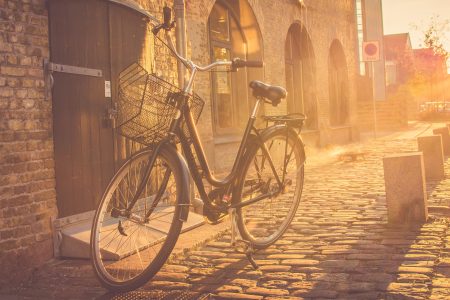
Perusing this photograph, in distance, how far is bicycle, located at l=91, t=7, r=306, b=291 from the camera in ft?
11.3

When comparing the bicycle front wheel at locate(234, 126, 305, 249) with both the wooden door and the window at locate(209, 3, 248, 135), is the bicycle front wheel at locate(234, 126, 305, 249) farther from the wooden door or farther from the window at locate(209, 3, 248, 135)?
the window at locate(209, 3, 248, 135)

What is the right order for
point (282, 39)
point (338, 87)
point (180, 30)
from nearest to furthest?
point (180, 30), point (282, 39), point (338, 87)

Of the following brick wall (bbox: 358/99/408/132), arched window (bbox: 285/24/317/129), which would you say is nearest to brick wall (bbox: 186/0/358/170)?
arched window (bbox: 285/24/317/129)

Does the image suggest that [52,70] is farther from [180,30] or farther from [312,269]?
[312,269]

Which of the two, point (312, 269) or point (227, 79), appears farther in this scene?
point (227, 79)

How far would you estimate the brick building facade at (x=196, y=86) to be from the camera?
4.24 m

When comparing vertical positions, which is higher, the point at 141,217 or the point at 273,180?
the point at 273,180

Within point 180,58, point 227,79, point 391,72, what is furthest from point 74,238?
point 391,72

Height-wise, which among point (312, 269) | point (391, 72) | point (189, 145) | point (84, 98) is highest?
point (391, 72)

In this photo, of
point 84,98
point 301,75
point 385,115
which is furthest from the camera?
point 385,115

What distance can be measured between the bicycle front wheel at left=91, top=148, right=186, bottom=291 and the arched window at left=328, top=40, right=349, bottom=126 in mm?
14437

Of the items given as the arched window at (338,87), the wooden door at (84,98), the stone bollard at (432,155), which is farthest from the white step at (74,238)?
the arched window at (338,87)

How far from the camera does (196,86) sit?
859 centimetres

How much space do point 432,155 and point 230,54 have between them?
14.3 feet
